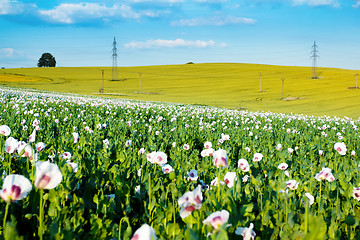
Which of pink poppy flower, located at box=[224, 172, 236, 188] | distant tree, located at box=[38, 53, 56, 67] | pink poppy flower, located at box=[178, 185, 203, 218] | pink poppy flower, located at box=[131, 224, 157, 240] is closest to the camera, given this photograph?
pink poppy flower, located at box=[131, 224, 157, 240]

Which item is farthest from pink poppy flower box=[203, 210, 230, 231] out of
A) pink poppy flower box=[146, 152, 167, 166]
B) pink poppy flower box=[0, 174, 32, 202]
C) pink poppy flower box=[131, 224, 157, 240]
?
pink poppy flower box=[146, 152, 167, 166]

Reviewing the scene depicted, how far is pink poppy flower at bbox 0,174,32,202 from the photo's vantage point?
1532mm

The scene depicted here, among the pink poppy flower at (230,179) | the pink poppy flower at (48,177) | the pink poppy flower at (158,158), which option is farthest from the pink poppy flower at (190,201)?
the pink poppy flower at (158,158)

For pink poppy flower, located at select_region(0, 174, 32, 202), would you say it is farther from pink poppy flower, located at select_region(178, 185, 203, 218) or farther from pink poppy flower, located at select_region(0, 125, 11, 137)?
pink poppy flower, located at select_region(0, 125, 11, 137)

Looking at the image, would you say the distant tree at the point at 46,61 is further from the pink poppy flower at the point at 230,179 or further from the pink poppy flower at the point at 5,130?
the pink poppy flower at the point at 230,179

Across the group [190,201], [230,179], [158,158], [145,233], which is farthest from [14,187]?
[230,179]

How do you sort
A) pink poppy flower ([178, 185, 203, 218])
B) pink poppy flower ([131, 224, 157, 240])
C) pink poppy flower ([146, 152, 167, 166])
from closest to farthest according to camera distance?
pink poppy flower ([131, 224, 157, 240]) → pink poppy flower ([178, 185, 203, 218]) → pink poppy flower ([146, 152, 167, 166])

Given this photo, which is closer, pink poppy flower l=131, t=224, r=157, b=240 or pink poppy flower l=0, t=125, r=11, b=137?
pink poppy flower l=131, t=224, r=157, b=240

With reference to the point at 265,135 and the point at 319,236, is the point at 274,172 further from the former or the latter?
the point at 265,135

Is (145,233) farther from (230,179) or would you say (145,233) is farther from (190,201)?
(230,179)

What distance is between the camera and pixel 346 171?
3.81 metres

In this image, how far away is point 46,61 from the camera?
126938 mm

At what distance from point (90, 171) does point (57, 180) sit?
177 cm

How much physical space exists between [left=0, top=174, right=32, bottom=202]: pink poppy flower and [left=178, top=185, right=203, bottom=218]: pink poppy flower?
853mm
